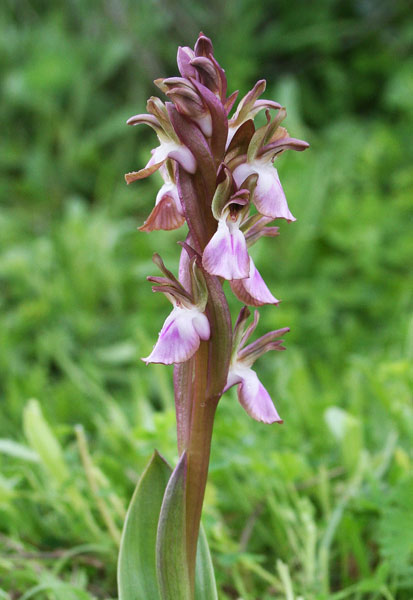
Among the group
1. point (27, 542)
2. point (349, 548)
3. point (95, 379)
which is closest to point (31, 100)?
point (95, 379)

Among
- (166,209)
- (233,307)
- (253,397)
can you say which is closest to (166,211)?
(166,209)

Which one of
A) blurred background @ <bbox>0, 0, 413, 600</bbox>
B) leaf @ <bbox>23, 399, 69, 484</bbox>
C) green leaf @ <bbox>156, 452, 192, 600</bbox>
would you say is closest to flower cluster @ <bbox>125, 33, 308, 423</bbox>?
green leaf @ <bbox>156, 452, 192, 600</bbox>

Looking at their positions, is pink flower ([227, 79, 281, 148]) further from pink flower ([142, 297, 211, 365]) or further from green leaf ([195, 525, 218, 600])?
green leaf ([195, 525, 218, 600])

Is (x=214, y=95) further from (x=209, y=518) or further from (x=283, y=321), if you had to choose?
(x=283, y=321)

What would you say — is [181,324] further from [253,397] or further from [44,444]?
[44,444]

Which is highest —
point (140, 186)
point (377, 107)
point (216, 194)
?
point (377, 107)

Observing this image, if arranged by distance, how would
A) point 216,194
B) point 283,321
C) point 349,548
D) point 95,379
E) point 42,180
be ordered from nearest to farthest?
point 216,194, point 349,548, point 95,379, point 283,321, point 42,180
